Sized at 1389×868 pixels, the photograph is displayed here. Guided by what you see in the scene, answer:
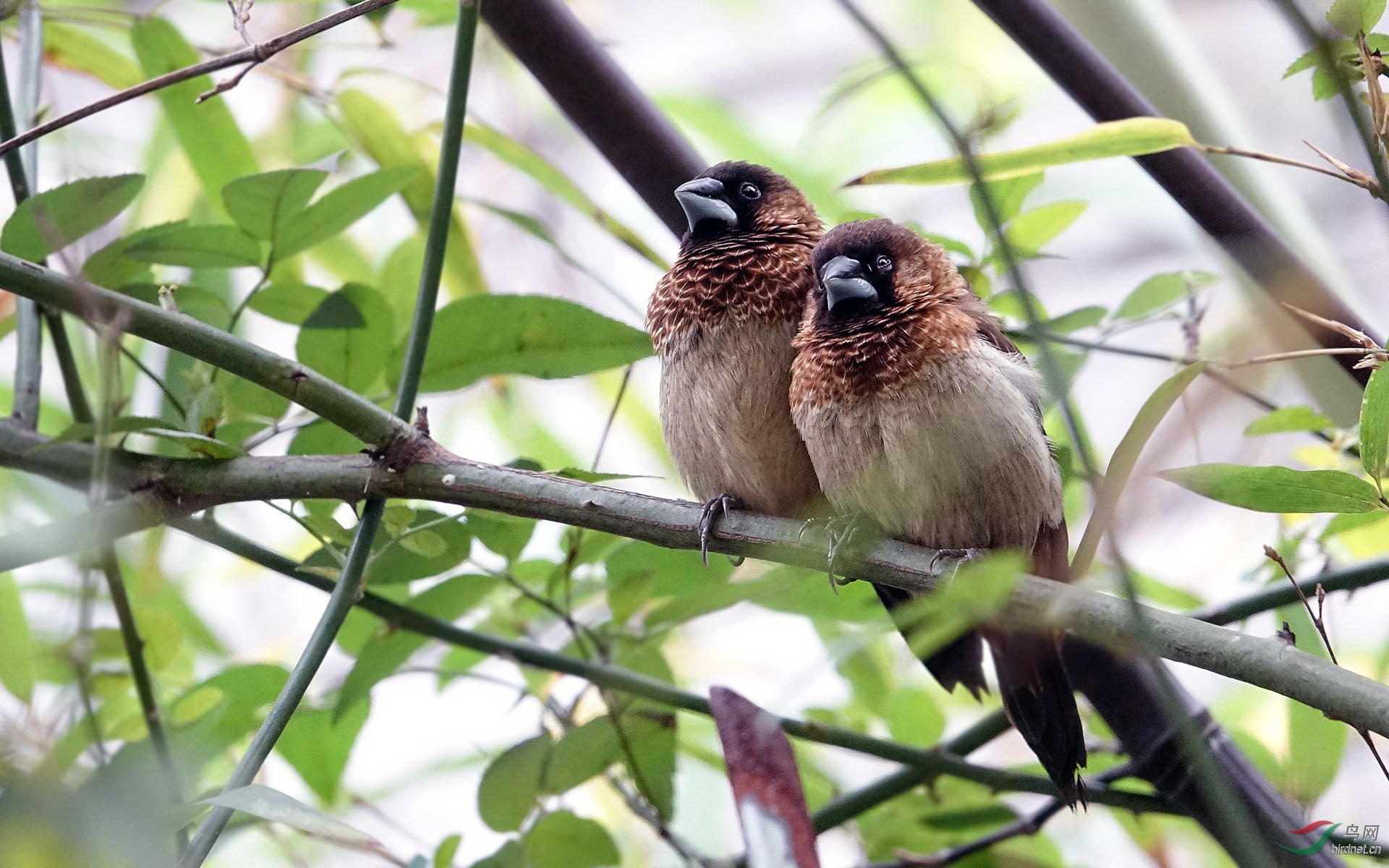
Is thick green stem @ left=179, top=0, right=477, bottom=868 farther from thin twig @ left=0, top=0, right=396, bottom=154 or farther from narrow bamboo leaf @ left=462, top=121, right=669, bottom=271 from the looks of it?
narrow bamboo leaf @ left=462, top=121, right=669, bottom=271

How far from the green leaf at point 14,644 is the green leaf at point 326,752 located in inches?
11.5

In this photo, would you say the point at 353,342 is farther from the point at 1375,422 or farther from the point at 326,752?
the point at 1375,422

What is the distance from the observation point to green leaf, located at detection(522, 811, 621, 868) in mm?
1096

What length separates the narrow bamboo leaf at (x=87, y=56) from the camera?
4.27 feet

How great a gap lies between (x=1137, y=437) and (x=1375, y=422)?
23cm

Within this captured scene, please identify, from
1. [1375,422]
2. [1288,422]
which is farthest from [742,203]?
[1375,422]

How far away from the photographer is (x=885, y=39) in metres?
0.50

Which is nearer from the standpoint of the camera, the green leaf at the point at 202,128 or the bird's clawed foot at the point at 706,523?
the bird's clawed foot at the point at 706,523

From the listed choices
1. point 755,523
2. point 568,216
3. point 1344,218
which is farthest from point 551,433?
point 1344,218

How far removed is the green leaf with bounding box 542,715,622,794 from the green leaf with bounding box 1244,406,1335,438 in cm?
62

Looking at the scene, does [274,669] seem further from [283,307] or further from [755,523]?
[755,523]

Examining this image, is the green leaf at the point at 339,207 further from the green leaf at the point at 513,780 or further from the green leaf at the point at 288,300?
the green leaf at the point at 513,780

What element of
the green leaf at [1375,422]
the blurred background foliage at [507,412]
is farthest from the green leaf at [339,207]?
the green leaf at [1375,422]

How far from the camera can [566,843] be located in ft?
3.61
